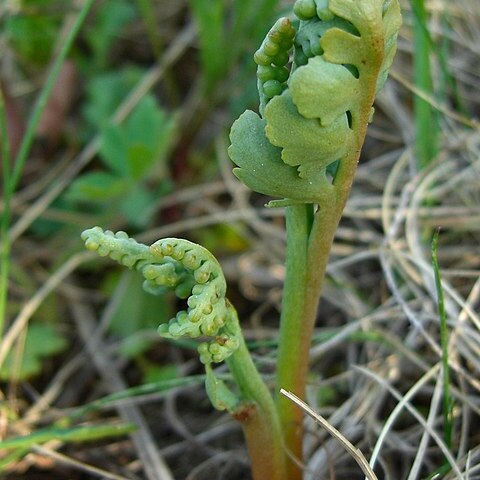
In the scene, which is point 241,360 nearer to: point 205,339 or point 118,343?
point 205,339

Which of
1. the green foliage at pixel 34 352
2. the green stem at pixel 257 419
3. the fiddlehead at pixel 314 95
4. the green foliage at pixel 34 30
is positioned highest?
the fiddlehead at pixel 314 95

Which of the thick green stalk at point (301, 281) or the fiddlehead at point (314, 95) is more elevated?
the fiddlehead at point (314, 95)

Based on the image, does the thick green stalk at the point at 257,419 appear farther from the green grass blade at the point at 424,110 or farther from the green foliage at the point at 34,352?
the green grass blade at the point at 424,110

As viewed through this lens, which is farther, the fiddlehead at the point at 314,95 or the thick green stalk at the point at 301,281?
the thick green stalk at the point at 301,281

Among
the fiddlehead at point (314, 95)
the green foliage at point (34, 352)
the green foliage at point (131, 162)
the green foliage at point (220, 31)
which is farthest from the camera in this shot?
the green foliage at point (220, 31)

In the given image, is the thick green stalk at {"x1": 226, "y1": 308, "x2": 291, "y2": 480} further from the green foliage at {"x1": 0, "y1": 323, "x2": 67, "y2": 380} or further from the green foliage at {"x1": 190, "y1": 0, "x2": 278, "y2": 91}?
the green foliage at {"x1": 190, "y1": 0, "x2": 278, "y2": 91}

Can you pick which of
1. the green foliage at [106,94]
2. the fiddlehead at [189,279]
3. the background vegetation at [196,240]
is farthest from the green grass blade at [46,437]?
the green foliage at [106,94]
